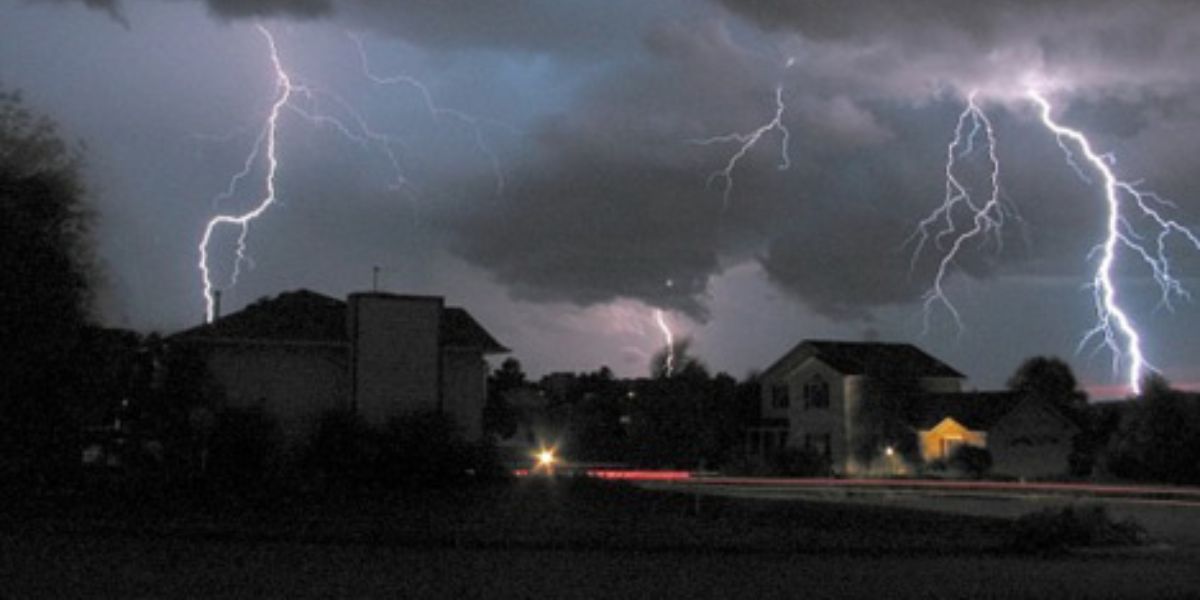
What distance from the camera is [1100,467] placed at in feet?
184

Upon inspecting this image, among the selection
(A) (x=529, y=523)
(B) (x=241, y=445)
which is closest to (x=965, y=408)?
(B) (x=241, y=445)

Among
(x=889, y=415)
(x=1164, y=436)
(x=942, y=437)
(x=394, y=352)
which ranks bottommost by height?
(x=1164, y=436)

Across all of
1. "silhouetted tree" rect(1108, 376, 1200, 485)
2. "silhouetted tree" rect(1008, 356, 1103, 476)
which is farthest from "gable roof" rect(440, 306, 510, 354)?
"silhouetted tree" rect(1008, 356, 1103, 476)

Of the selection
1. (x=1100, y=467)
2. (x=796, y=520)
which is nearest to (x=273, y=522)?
(x=796, y=520)

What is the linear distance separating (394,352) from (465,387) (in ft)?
8.84

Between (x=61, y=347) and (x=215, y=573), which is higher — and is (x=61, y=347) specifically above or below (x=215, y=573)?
above

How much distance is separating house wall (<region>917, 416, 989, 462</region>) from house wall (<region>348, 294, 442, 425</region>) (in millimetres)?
32597

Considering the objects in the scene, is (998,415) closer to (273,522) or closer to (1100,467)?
(1100,467)

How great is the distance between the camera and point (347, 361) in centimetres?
3931

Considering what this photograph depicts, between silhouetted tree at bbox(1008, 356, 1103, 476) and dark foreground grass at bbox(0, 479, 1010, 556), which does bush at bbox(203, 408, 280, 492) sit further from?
silhouetted tree at bbox(1008, 356, 1103, 476)

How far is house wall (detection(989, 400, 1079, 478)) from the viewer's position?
64125 millimetres

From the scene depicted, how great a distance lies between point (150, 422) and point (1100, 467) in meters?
37.5

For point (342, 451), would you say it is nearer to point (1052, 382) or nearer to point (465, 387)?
point (465, 387)

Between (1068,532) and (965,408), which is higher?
(965,408)
